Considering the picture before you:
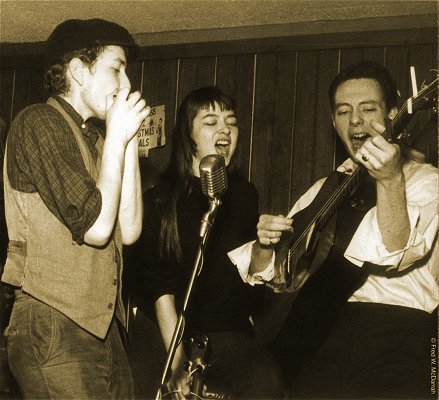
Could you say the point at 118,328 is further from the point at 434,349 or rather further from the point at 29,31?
the point at 29,31

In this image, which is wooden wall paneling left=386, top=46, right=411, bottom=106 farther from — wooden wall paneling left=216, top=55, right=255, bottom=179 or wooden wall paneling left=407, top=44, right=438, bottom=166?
wooden wall paneling left=216, top=55, right=255, bottom=179

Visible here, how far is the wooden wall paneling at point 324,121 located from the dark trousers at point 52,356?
73.6 inches

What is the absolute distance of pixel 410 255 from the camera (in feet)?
6.68

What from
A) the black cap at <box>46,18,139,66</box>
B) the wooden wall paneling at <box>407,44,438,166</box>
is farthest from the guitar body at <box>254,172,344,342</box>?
the black cap at <box>46,18,139,66</box>

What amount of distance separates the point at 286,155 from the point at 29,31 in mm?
1387

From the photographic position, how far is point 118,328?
1.72 m

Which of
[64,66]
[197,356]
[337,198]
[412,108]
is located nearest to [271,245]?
[337,198]

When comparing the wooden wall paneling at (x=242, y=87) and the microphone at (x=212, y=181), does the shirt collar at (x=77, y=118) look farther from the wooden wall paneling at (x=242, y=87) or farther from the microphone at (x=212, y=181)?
the wooden wall paneling at (x=242, y=87)

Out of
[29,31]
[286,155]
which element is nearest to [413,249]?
[286,155]

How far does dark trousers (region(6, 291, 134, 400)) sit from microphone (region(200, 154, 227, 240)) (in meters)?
0.37

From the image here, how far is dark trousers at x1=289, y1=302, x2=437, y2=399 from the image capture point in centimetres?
209

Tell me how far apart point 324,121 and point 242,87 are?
0.43 m

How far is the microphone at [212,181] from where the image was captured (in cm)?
170

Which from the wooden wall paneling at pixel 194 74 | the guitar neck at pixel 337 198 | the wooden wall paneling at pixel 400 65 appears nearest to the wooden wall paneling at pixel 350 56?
the wooden wall paneling at pixel 400 65
